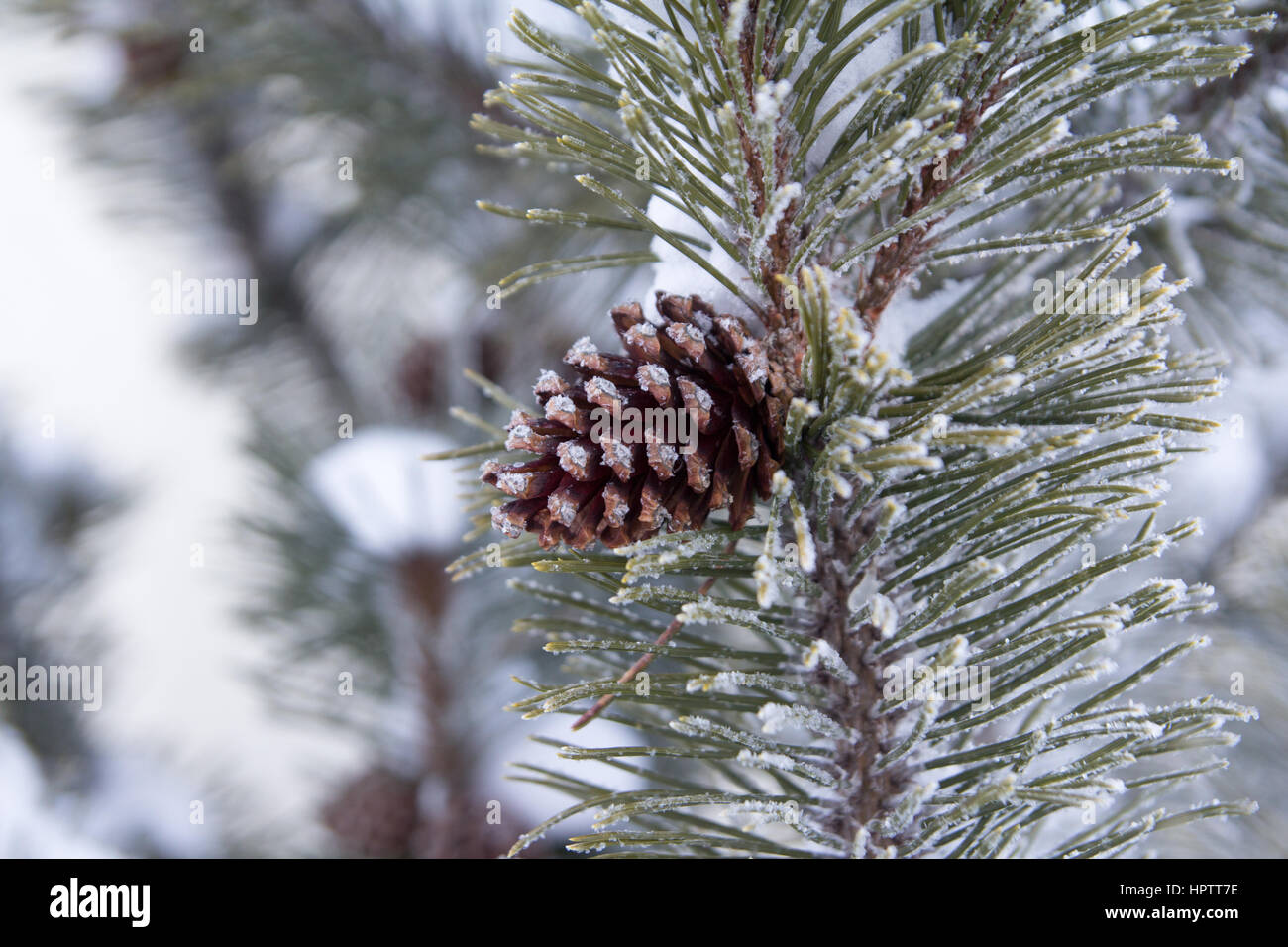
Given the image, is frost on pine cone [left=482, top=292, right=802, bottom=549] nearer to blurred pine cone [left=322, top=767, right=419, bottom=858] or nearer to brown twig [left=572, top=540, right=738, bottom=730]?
brown twig [left=572, top=540, right=738, bottom=730]

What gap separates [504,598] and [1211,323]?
47 cm

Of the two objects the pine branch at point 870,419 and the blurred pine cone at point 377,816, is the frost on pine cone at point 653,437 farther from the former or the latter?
the blurred pine cone at point 377,816

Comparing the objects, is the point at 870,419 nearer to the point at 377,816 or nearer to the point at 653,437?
the point at 653,437

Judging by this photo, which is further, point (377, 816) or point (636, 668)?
point (377, 816)

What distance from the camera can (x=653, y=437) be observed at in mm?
222

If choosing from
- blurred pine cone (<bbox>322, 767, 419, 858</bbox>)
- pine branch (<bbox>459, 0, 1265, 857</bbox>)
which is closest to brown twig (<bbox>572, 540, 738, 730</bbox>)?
pine branch (<bbox>459, 0, 1265, 857</bbox>)

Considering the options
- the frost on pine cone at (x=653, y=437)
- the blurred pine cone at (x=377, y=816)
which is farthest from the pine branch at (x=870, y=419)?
the blurred pine cone at (x=377, y=816)

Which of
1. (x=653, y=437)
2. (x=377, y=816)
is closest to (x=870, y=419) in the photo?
(x=653, y=437)

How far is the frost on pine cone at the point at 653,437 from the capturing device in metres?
0.22

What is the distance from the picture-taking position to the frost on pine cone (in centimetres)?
22

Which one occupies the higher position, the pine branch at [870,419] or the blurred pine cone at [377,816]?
the pine branch at [870,419]

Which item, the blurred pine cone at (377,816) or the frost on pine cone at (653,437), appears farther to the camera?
the blurred pine cone at (377,816)
